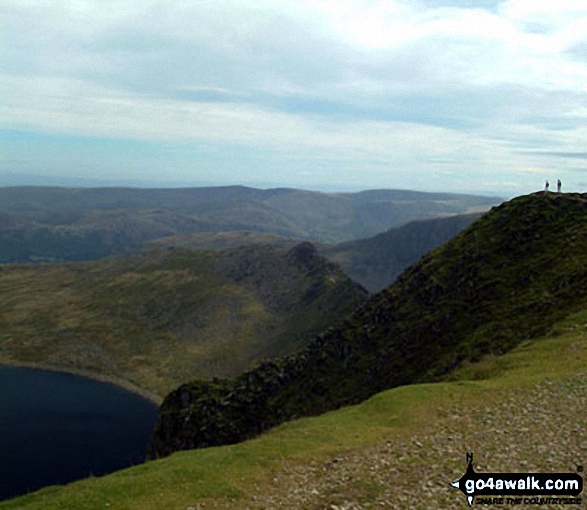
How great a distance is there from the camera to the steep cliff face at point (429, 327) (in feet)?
182

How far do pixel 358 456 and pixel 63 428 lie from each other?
429 feet

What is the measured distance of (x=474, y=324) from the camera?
60.9m

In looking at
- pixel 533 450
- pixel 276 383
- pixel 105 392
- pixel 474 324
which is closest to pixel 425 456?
pixel 533 450

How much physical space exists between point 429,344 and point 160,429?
5857cm

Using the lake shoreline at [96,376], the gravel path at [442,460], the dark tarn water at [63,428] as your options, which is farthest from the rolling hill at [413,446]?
the lake shoreline at [96,376]

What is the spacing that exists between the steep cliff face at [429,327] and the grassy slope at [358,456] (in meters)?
15.0

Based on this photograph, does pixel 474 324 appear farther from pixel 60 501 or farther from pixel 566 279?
pixel 60 501

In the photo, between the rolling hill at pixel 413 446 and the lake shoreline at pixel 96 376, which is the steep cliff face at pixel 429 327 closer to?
the rolling hill at pixel 413 446

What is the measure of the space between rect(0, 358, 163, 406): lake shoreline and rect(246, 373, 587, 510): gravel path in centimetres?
14096

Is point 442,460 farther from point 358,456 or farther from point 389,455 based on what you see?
point 358,456

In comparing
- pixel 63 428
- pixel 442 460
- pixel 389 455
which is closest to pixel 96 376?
pixel 63 428

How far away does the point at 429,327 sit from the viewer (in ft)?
224

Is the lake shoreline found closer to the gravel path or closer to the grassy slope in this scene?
the grassy slope

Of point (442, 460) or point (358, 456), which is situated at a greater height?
point (442, 460)
